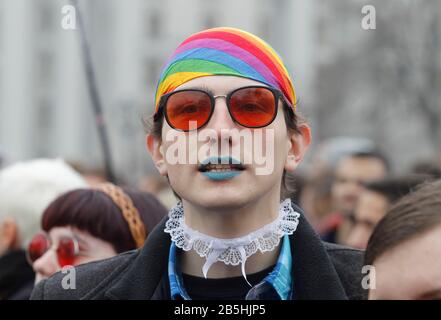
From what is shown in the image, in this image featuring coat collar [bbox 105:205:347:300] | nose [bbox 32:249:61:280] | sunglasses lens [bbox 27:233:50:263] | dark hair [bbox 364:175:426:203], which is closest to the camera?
coat collar [bbox 105:205:347:300]

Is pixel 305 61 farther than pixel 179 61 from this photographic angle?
Yes

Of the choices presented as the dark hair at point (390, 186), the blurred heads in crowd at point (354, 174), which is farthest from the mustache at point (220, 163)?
the blurred heads in crowd at point (354, 174)

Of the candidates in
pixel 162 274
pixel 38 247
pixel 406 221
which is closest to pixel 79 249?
pixel 38 247

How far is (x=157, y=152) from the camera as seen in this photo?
10.00 ft

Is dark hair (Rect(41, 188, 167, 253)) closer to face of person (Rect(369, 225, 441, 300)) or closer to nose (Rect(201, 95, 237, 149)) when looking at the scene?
nose (Rect(201, 95, 237, 149))

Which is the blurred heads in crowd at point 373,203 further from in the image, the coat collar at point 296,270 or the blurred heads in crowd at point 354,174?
the coat collar at point 296,270

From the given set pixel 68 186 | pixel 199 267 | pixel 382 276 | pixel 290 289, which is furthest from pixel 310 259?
pixel 68 186

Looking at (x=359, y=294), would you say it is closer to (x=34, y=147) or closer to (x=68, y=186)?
(x=68, y=186)

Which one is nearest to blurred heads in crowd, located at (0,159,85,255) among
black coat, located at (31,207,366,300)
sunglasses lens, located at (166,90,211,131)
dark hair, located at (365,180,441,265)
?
black coat, located at (31,207,366,300)

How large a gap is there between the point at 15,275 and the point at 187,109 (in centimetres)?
180

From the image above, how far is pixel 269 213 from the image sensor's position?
9.40 ft

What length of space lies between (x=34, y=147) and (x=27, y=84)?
14.6 feet

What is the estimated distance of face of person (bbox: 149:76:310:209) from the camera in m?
2.71

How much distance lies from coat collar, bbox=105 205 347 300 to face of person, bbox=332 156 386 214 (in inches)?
181
